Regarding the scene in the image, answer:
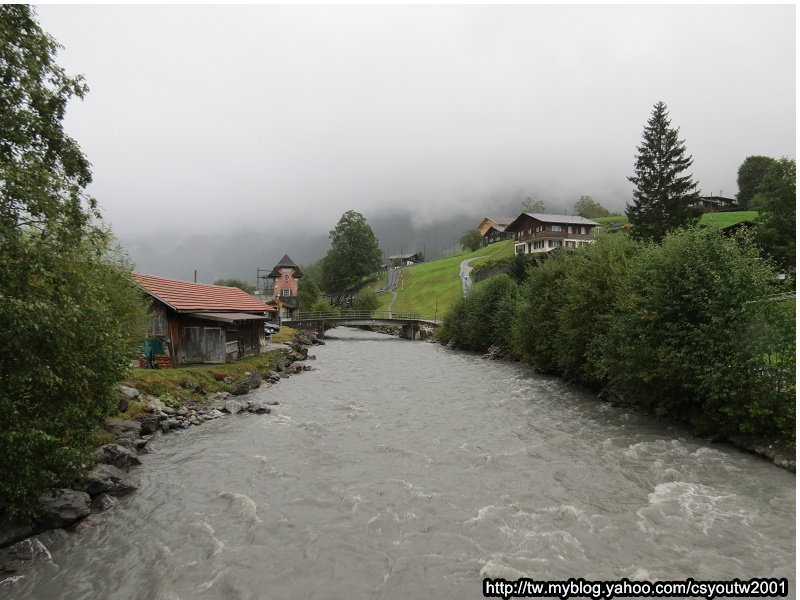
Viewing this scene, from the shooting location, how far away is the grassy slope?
9694 centimetres

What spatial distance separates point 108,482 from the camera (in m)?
13.8

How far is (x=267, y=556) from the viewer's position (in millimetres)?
10891

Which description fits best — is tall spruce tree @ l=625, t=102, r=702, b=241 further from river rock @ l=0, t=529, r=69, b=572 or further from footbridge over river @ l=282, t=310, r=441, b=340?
river rock @ l=0, t=529, r=69, b=572

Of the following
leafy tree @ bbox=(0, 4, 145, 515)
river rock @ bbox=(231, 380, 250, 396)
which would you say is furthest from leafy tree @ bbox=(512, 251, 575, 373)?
leafy tree @ bbox=(0, 4, 145, 515)

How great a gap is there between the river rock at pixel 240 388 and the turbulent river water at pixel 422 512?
6.26 m

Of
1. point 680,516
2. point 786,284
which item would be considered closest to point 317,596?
point 680,516

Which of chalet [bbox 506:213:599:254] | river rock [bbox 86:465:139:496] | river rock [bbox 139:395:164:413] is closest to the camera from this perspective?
river rock [bbox 86:465:139:496]

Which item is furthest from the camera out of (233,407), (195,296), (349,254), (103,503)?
(349,254)

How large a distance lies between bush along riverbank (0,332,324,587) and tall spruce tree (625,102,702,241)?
4228 cm

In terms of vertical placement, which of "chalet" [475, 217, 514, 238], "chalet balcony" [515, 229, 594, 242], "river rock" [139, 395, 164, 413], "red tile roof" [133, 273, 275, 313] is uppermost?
"chalet" [475, 217, 514, 238]

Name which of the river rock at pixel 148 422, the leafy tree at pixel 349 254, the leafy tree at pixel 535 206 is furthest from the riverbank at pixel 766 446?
the leafy tree at pixel 535 206

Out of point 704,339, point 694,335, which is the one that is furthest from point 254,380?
point 704,339

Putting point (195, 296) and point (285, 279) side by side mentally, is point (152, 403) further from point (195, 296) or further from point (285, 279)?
point (285, 279)

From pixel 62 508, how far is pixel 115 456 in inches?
154
